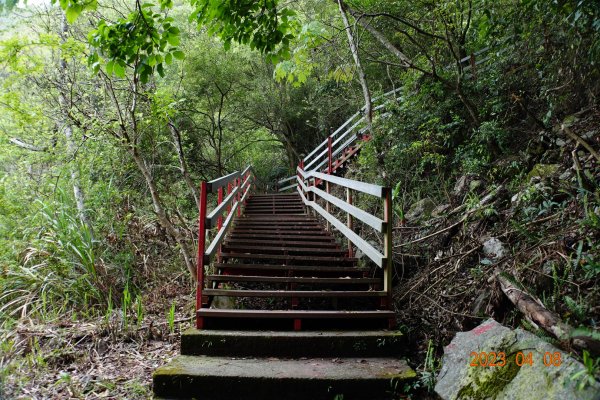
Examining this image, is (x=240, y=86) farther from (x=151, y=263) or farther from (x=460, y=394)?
(x=460, y=394)

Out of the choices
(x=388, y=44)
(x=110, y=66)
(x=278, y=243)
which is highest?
(x=388, y=44)

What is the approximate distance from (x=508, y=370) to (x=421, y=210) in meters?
3.50

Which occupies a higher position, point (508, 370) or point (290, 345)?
point (508, 370)

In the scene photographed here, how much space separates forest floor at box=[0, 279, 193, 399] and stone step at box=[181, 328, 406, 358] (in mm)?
555

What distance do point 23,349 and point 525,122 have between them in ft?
21.7

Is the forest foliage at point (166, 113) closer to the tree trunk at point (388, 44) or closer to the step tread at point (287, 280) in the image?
the tree trunk at point (388, 44)

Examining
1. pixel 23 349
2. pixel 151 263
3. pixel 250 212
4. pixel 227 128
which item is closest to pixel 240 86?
pixel 227 128

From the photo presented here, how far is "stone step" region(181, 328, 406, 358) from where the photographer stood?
3.17m

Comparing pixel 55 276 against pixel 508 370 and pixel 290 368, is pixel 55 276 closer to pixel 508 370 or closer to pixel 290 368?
pixel 290 368

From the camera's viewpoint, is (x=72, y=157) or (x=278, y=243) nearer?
(x=278, y=243)

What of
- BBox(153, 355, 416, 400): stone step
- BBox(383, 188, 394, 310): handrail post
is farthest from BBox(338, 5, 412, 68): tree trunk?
BBox(153, 355, 416, 400): stone step

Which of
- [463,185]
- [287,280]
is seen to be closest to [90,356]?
[287,280]

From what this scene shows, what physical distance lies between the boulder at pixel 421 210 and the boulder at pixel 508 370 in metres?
2.76

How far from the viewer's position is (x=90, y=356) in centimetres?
377
